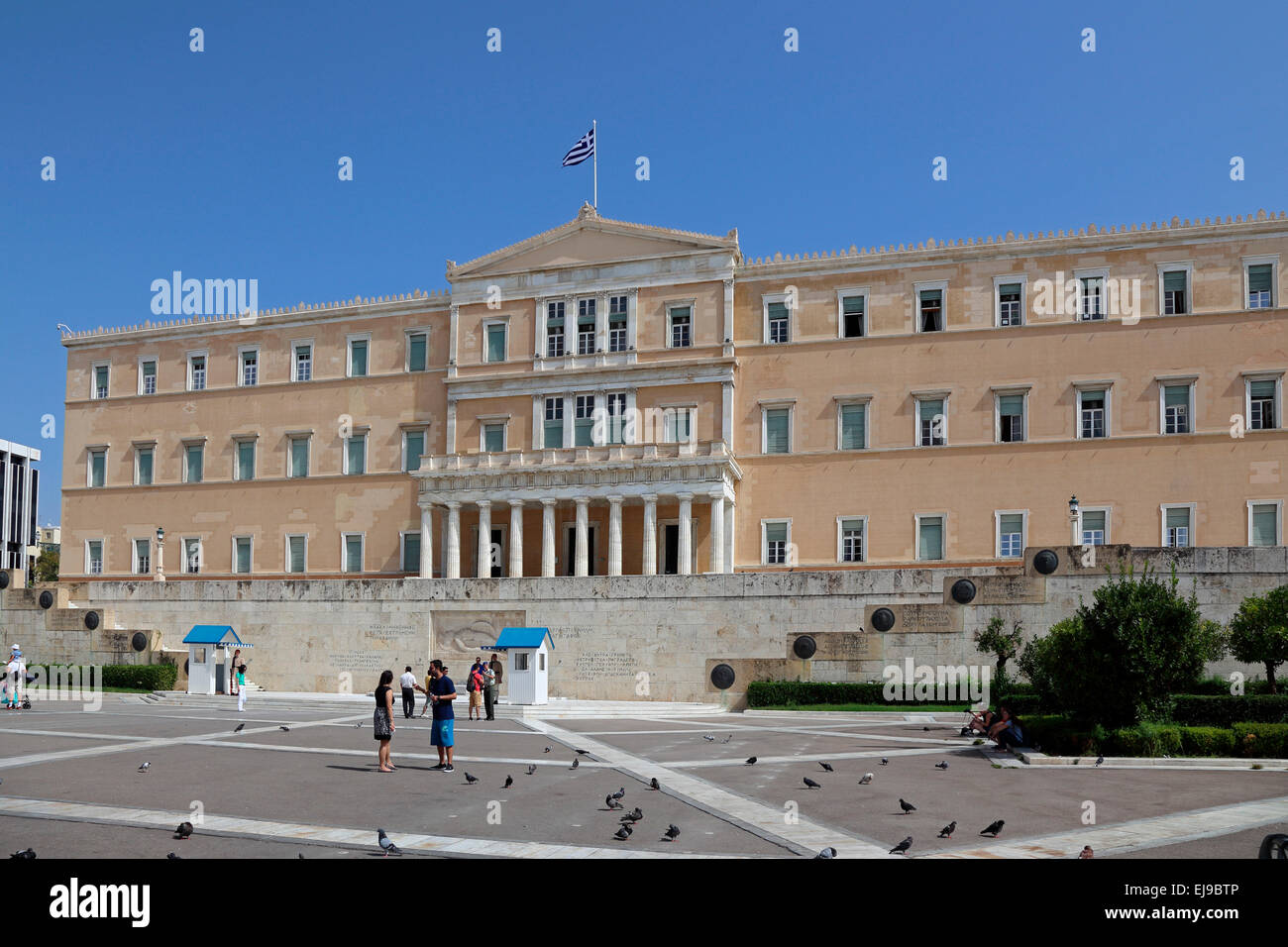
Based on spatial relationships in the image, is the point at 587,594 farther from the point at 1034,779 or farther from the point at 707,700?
the point at 1034,779

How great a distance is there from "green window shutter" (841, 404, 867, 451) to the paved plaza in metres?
21.8

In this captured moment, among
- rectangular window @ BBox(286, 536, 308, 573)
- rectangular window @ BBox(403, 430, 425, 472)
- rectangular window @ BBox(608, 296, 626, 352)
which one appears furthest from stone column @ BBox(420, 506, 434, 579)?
rectangular window @ BBox(608, 296, 626, 352)

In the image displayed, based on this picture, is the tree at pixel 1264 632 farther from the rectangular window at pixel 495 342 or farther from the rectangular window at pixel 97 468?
the rectangular window at pixel 97 468

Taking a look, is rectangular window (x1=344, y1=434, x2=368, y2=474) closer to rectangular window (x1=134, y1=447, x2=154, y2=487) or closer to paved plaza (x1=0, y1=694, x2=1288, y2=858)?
rectangular window (x1=134, y1=447, x2=154, y2=487)

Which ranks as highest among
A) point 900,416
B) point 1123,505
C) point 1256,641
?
point 900,416

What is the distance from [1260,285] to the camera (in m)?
42.5

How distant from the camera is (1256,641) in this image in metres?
25.3

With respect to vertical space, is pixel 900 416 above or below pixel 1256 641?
above

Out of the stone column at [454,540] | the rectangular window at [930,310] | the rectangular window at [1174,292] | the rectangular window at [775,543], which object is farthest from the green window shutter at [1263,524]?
the stone column at [454,540]

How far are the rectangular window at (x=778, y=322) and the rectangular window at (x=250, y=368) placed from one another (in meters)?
26.5

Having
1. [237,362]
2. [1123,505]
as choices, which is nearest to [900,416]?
[1123,505]

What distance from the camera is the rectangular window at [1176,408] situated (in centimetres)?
4275

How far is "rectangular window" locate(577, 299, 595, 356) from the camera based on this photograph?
49.9m
